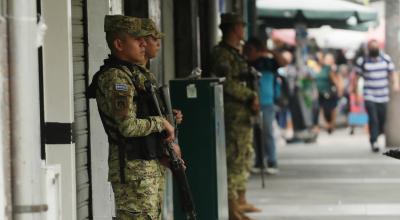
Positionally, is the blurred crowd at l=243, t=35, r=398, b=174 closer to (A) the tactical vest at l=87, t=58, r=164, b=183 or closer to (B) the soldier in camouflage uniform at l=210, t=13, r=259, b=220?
(B) the soldier in camouflage uniform at l=210, t=13, r=259, b=220

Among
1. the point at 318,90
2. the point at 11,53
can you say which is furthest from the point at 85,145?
the point at 318,90

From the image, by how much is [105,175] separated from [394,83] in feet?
33.1

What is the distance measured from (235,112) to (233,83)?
300mm

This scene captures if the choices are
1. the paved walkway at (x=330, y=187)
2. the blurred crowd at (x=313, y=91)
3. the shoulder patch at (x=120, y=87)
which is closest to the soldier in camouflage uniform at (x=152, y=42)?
the shoulder patch at (x=120, y=87)

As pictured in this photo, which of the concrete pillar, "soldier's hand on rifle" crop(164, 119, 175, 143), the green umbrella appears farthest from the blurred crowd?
"soldier's hand on rifle" crop(164, 119, 175, 143)

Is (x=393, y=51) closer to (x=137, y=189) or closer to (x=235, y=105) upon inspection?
(x=235, y=105)

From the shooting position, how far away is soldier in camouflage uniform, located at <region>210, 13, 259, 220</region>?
29.3 feet

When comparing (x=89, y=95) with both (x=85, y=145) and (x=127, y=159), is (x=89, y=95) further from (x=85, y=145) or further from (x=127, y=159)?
(x=85, y=145)

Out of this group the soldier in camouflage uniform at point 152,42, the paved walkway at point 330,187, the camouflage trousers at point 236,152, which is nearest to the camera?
the soldier in camouflage uniform at point 152,42

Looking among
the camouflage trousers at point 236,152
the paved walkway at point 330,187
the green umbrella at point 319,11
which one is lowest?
the paved walkway at point 330,187

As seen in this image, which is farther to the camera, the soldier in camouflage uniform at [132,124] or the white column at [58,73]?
the white column at [58,73]

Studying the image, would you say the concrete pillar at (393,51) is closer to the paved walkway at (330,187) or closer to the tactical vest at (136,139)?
the paved walkway at (330,187)

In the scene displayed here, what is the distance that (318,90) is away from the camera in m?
21.6

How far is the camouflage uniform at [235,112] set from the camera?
8.93m
